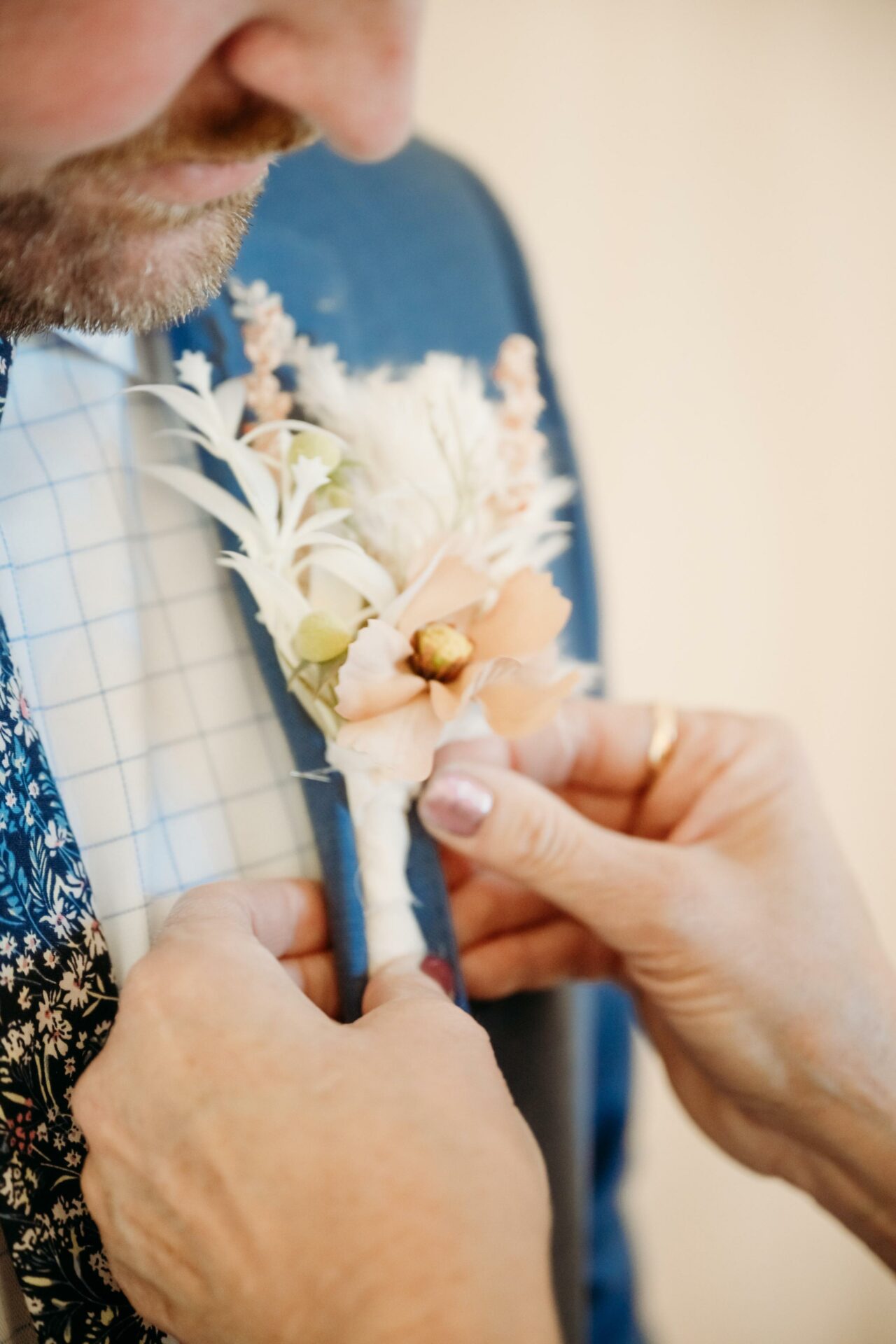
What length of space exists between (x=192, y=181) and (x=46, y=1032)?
0.50 meters

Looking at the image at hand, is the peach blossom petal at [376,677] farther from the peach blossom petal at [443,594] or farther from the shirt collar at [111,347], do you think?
the shirt collar at [111,347]

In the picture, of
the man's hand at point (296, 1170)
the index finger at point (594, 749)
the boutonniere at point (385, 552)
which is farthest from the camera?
the index finger at point (594, 749)

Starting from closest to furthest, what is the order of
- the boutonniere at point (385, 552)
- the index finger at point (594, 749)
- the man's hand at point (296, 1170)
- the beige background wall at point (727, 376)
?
the man's hand at point (296, 1170)
the boutonniere at point (385, 552)
the index finger at point (594, 749)
the beige background wall at point (727, 376)

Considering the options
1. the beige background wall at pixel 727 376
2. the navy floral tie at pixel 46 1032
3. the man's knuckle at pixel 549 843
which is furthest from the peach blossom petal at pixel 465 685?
the beige background wall at pixel 727 376

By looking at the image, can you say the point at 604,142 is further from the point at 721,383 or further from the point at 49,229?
the point at 49,229

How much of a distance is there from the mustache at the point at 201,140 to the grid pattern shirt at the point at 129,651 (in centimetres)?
14

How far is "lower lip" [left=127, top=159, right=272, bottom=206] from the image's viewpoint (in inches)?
18.9

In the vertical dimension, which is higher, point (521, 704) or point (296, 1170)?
point (521, 704)

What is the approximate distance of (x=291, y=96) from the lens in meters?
0.46

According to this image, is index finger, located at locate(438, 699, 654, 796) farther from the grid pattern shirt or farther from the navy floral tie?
the navy floral tie

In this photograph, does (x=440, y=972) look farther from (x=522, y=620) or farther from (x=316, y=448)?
(x=316, y=448)

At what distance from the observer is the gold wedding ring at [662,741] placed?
0.72m

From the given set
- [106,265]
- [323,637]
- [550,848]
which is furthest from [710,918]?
[106,265]

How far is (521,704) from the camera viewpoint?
1.64ft
